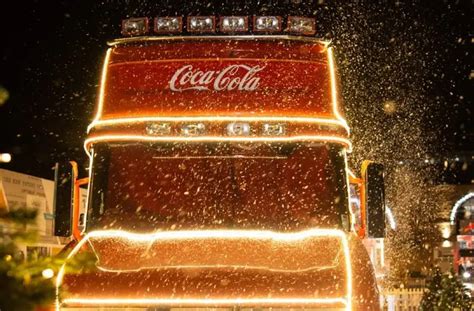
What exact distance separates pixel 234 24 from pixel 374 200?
1.96 m

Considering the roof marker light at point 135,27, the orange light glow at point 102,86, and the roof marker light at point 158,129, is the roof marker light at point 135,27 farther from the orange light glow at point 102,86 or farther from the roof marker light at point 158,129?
the roof marker light at point 158,129

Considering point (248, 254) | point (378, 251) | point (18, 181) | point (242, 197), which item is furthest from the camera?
point (378, 251)

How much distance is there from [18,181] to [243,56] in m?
4.65

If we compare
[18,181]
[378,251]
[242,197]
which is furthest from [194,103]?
[378,251]

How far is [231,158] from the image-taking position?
22.1 feet

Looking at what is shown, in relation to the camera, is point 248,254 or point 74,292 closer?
point 74,292

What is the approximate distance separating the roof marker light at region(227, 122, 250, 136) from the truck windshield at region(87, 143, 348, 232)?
10 centimetres

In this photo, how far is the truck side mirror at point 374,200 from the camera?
668cm

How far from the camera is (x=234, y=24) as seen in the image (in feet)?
24.0

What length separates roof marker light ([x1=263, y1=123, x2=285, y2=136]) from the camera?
6711 mm

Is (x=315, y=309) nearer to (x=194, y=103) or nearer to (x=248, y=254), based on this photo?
(x=248, y=254)

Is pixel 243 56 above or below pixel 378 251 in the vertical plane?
above

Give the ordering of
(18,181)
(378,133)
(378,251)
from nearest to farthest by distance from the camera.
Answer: (18,181) → (378,251) → (378,133)

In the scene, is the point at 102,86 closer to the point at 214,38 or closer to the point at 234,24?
the point at 214,38
